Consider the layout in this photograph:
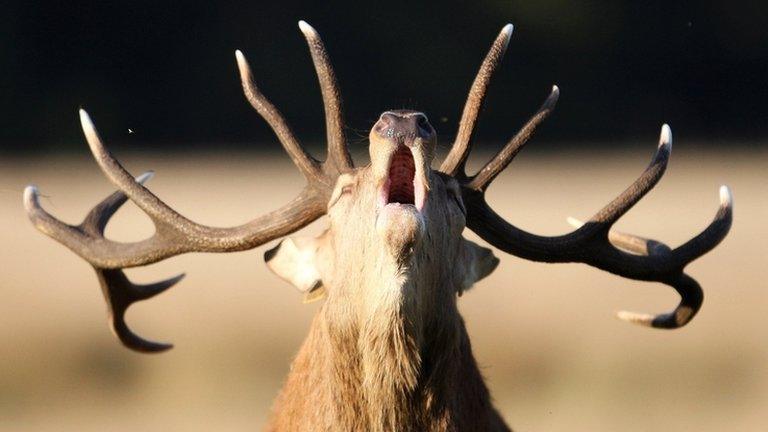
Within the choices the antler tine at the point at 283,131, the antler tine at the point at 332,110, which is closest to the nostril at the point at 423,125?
the antler tine at the point at 332,110

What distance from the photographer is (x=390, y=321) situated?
223 inches

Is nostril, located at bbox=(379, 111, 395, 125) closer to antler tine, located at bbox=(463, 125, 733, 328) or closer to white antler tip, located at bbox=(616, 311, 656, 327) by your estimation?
antler tine, located at bbox=(463, 125, 733, 328)

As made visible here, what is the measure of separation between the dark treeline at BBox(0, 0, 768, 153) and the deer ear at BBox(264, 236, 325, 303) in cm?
1399

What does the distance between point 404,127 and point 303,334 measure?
7.47 m

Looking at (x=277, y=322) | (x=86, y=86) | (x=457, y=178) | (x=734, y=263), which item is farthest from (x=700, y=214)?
(x=457, y=178)

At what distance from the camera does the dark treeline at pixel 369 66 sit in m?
21.5

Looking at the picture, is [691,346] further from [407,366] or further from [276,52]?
[276,52]

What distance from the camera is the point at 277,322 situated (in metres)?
13.1

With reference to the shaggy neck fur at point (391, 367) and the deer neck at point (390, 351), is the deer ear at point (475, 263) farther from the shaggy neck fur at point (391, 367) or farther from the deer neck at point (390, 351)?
the deer neck at point (390, 351)

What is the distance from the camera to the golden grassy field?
11.7 meters

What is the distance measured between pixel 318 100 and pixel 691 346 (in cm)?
981

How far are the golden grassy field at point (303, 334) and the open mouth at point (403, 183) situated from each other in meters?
5.73

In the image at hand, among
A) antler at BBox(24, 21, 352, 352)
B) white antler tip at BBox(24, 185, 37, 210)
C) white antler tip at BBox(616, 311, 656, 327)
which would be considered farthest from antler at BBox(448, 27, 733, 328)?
white antler tip at BBox(24, 185, 37, 210)

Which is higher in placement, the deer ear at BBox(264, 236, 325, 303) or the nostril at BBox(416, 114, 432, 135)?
the nostril at BBox(416, 114, 432, 135)
